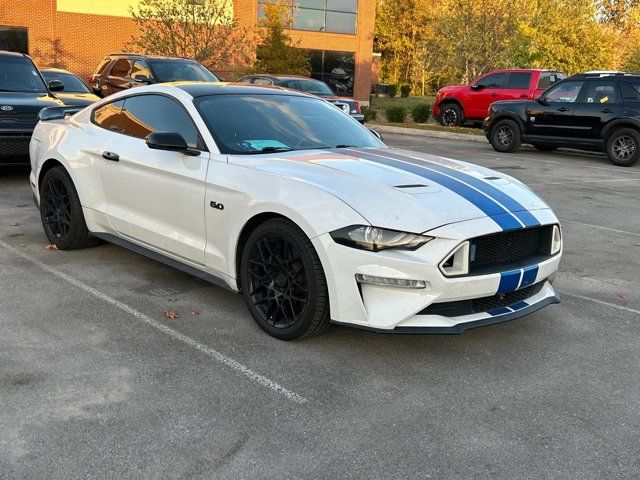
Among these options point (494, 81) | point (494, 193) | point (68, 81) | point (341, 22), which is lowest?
point (494, 193)

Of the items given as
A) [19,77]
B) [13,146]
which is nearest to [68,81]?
[19,77]

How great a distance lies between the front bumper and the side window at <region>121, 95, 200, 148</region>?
1637 mm

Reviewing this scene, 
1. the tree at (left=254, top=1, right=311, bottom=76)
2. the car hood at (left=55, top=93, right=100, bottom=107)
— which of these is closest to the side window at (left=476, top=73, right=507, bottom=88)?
the tree at (left=254, top=1, right=311, bottom=76)

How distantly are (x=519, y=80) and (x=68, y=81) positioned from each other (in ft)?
42.1

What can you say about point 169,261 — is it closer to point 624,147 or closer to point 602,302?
point 602,302

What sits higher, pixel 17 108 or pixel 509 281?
pixel 17 108

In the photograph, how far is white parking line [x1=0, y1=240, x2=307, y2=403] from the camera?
11.8ft

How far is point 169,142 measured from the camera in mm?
4590

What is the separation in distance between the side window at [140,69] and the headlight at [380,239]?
12.1m

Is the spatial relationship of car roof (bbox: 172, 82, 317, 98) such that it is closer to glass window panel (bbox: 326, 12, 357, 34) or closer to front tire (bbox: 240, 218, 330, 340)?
front tire (bbox: 240, 218, 330, 340)

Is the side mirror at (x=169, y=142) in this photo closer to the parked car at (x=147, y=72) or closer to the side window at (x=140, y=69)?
the parked car at (x=147, y=72)

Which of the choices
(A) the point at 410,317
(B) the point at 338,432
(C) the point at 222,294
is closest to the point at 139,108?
(C) the point at 222,294

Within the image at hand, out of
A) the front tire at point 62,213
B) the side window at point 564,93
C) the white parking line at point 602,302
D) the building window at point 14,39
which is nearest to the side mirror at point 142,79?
the front tire at point 62,213

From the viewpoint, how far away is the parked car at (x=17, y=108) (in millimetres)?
8875
